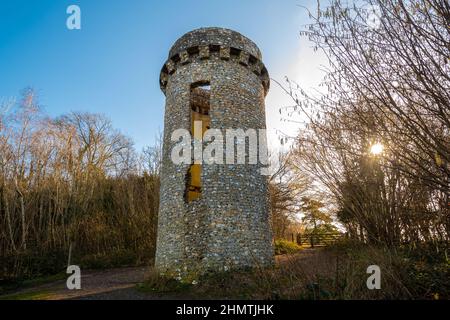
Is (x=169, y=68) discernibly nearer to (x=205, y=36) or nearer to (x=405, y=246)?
(x=205, y=36)

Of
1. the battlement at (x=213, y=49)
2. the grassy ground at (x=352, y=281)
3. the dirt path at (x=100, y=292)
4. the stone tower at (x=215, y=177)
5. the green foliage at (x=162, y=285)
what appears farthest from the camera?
the battlement at (x=213, y=49)

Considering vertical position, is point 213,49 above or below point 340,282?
above

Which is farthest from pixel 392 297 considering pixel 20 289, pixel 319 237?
pixel 319 237

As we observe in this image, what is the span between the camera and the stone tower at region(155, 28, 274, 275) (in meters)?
7.90

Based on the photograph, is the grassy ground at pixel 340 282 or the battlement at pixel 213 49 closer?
the grassy ground at pixel 340 282

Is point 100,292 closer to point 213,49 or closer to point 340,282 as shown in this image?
point 340,282

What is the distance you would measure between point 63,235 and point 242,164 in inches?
446

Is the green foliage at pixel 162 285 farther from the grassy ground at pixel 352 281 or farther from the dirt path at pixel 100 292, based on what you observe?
the grassy ground at pixel 352 281

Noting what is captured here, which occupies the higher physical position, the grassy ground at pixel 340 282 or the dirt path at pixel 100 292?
the grassy ground at pixel 340 282

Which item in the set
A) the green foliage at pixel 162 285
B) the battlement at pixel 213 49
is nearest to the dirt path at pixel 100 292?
the green foliage at pixel 162 285

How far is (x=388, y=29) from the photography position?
10.3 ft

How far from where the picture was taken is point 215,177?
840cm

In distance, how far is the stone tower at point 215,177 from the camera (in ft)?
25.9

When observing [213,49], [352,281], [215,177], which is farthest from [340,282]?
[213,49]
